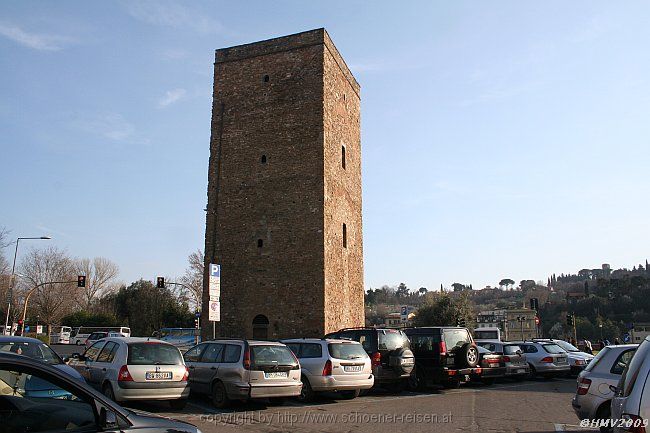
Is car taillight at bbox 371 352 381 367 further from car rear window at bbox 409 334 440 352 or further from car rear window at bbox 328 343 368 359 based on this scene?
car rear window at bbox 409 334 440 352

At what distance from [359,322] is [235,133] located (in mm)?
12012

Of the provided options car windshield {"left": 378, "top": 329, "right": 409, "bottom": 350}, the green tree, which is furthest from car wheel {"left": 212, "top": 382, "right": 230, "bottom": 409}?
the green tree

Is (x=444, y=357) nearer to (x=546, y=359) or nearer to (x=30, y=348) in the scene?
(x=546, y=359)

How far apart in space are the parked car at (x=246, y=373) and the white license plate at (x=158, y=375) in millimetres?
1122

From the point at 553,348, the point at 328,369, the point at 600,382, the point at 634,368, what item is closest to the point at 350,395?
the point at 328,369

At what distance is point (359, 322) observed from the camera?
29.1 m

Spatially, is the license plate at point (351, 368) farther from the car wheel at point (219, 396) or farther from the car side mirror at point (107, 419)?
the car side mirror at point (107, 419)

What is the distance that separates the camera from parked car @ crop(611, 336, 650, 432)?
413 centimetres

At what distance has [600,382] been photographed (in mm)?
8305

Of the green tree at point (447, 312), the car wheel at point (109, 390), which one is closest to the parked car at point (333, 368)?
the car wheel at point (109, 390)

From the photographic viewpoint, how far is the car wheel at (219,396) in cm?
1084

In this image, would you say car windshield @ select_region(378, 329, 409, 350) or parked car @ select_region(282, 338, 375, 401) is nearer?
parked car @ select_region(282, 338, 375, 401)

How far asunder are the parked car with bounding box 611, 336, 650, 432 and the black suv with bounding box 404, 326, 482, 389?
32.7 ft

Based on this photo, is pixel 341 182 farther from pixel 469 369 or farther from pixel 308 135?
pixel 469 369
